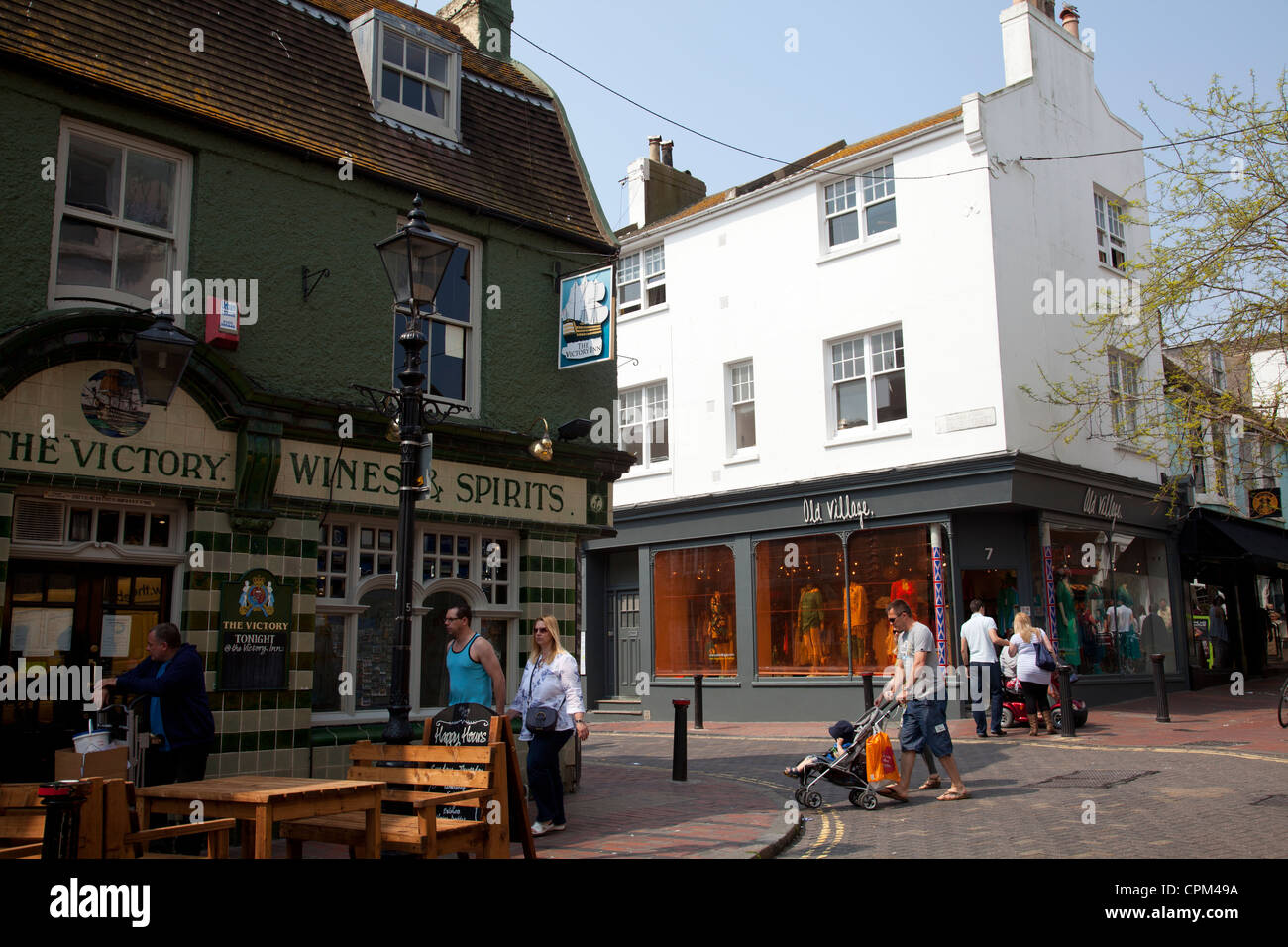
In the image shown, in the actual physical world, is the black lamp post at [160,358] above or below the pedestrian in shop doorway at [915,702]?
above

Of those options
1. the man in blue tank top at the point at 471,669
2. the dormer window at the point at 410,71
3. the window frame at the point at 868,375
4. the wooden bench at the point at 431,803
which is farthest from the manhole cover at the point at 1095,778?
the dormer window at the point at 410,71

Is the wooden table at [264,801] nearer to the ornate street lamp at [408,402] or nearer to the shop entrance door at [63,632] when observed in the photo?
the ornate street lamp at [408,402]

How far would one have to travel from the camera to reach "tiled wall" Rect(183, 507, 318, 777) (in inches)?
343

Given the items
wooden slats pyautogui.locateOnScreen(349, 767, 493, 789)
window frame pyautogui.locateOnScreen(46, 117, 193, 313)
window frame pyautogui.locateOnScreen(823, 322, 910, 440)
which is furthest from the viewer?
window frame pyautogui.locateOnScreen(823, 322, 910, 440)

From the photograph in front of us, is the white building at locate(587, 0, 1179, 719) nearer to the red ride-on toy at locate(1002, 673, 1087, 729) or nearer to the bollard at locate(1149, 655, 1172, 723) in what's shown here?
the red ride-on toy at locate(1002, 673, 1087, 729)

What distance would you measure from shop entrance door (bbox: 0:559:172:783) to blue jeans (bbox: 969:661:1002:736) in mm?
10894

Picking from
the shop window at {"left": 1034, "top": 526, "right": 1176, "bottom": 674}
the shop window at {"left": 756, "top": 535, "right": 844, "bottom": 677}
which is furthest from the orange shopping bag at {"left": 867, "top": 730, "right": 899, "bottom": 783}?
the shop window at {"left": 1034, "top": 526, "right": 1176, "bottom": 674}

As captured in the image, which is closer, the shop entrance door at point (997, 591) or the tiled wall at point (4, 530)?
the tiled wall at point (4, 530)

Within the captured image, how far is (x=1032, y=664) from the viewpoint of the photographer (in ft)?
48.4

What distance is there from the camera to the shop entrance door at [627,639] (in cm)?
2289

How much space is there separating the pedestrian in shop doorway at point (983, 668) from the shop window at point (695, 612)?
6.39m

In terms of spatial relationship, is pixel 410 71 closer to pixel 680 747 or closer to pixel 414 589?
pixel 414 589

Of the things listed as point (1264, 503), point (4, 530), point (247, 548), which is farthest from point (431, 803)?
point (1264, 503)

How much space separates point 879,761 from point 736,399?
40.8 feet
